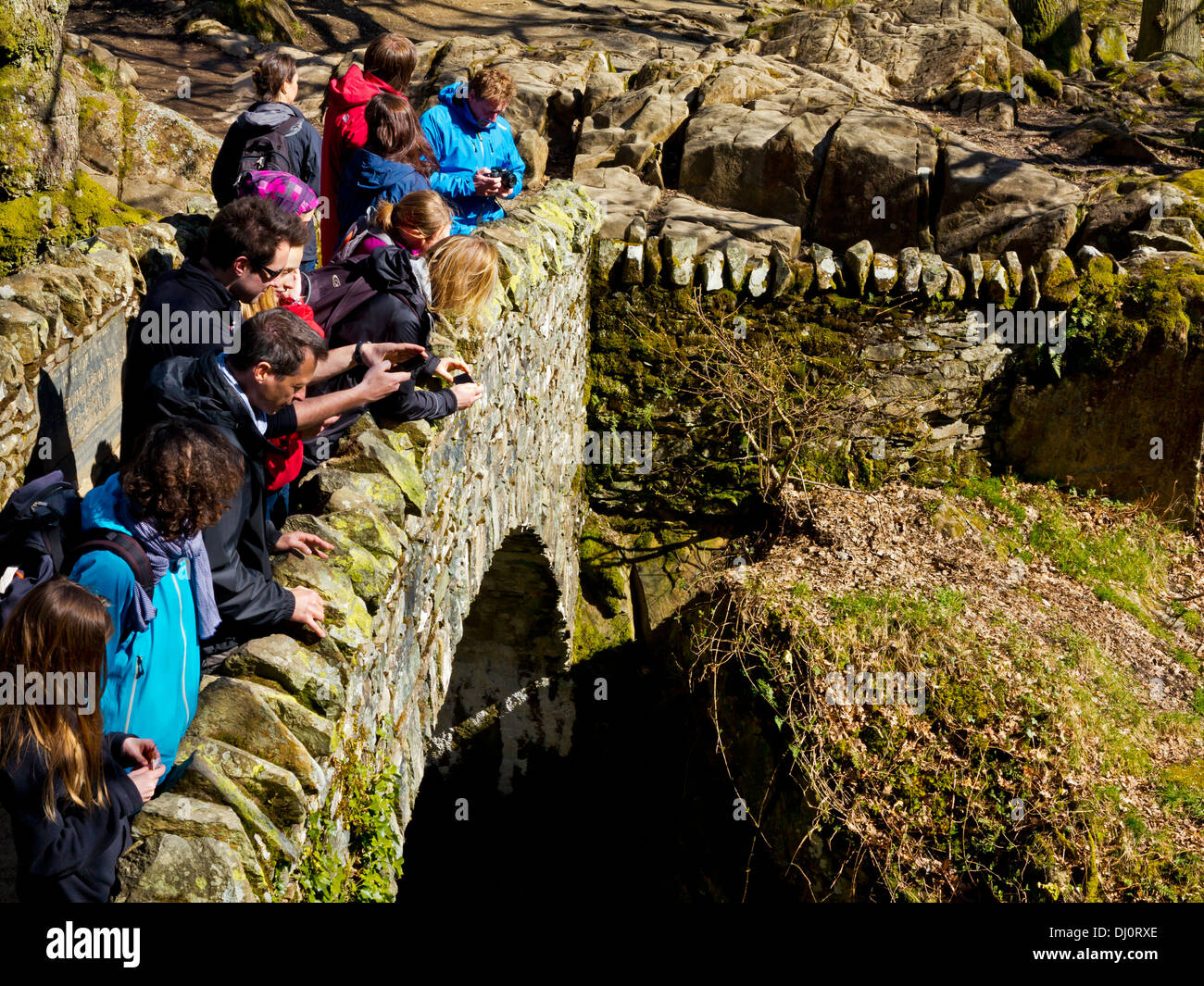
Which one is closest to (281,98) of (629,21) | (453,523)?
(453,523)

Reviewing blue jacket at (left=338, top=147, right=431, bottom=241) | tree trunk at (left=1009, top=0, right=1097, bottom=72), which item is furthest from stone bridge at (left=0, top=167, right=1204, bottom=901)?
tree trunk at (left=1009, top=0, right=1097, bottom=72)

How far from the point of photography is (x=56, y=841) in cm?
195

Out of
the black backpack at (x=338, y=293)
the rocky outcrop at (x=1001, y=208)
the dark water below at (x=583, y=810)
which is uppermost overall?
the rocky outcrop at (x=1001, y=208)

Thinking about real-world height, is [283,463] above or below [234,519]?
above

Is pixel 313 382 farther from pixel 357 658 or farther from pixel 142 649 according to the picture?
pixel 142 649

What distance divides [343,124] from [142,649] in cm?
334

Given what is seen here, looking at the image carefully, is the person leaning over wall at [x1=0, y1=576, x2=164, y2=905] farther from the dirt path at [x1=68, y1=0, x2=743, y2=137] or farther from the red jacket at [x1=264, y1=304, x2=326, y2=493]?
the dirt path at [x1=68, y1=0, x2=743, y2=137]

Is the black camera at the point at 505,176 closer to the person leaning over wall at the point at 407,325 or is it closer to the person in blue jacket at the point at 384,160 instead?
the person in blue jacket at the point at 384,160

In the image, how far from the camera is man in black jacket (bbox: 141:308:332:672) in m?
2.70

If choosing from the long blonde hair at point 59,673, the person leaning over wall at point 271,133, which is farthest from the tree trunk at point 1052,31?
the long blonde hair at point 59,673

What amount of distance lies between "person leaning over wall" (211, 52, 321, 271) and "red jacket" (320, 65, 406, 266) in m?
0.22

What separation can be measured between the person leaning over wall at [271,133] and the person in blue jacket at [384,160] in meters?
0.22

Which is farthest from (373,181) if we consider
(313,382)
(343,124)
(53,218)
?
(53,218)

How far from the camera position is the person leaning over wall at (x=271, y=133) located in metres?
4.38
